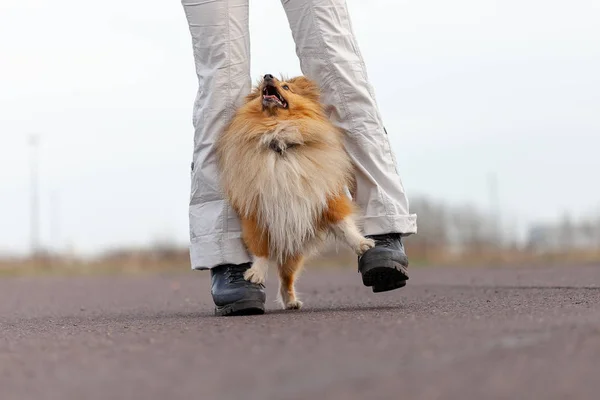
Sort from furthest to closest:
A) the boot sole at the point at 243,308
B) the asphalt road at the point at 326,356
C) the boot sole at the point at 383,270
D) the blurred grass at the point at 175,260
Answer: the blurred grass at the point at 175,260 < the boot sole at the point at 383,270 < the boot sole at the point at 243,308 < the asphalt road at the point at 326,356

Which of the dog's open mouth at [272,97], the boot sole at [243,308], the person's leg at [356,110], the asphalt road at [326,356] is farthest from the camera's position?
the dog's open mouth at [272,97]

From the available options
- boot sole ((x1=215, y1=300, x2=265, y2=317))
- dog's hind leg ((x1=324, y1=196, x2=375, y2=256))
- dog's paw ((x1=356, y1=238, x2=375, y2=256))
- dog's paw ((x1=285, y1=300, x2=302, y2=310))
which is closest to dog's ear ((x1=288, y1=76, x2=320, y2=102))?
dog's hind leg ((x1=324, y1=196, x2=375, y2=256))

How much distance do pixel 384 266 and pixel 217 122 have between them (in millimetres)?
1177

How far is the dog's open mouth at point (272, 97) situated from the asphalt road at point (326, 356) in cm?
121

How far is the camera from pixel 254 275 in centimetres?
522

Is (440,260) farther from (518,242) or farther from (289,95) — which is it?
(289,95)

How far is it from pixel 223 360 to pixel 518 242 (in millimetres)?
16635

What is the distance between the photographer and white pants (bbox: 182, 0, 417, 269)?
5246 millimetres

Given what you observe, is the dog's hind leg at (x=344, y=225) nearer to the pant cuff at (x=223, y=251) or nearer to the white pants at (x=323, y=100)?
the white pants at (x=323, y=100)

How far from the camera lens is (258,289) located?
16.9 ft

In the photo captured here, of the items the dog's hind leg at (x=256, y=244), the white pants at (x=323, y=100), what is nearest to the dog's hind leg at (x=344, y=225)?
the white pants at (x=323, y=100)

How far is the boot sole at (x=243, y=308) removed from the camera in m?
5.06

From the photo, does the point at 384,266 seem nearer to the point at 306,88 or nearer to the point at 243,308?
the point at 243,308

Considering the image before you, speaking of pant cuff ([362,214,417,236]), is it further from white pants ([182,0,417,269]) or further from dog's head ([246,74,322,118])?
dog's head ([246,74,322,118])
